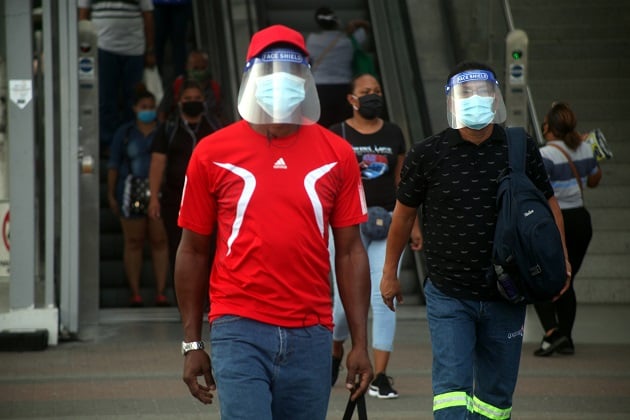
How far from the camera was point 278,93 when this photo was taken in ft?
14.5

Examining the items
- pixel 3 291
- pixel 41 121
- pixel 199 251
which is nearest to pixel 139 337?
pixel 3 291

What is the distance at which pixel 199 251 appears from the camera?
4469 millimetres

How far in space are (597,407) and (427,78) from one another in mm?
5882

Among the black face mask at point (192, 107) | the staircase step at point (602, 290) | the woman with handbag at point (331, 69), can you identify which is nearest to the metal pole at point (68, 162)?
the black face mask at point (192, 107)

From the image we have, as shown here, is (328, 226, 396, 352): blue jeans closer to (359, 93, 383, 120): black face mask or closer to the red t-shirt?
(359, 93, 383, 120): black face mask

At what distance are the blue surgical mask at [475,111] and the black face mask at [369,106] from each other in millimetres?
2366

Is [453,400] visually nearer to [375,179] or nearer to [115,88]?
[375,179]

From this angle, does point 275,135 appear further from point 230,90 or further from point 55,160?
point 230,90

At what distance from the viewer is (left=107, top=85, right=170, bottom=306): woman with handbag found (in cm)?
1171

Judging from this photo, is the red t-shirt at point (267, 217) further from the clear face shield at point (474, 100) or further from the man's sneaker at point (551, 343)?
the man's sneaker at point (551, 343)

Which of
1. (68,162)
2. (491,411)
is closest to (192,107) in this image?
(68,162)

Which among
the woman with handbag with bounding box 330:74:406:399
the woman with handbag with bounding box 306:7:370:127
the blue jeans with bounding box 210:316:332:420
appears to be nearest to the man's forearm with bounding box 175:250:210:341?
the blue jeans with bounding box 210:316:332:420

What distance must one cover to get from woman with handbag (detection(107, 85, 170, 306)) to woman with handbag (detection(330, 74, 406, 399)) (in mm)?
3988

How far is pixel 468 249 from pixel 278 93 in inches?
52.7
